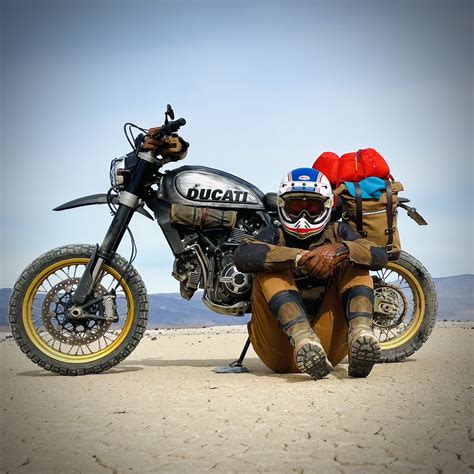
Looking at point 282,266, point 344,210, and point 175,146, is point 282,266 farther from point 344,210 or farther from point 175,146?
point 175,146

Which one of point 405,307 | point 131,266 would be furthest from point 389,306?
point 131,266

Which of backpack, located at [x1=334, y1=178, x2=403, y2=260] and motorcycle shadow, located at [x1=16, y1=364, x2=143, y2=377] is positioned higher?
backpack, located at [x1=334, y1=178, x2=403, y2=260]

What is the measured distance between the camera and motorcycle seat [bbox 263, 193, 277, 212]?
5.75 meters

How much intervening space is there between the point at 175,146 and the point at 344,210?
62.3 inches

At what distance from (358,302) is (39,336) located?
110 inches

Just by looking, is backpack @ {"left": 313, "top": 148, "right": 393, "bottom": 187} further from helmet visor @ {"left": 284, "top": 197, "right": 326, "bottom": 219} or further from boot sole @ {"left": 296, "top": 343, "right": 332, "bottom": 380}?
boot sole @ {"left": 296, "top": 343, "right": 332, "bottom": 380}

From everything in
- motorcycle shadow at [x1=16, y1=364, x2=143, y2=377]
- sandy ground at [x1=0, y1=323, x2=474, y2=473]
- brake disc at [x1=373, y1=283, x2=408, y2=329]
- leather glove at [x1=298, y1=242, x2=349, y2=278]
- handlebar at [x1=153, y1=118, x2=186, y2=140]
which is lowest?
motorcycle shadow at [x1=16, y1=364, x2=143, y2=377]

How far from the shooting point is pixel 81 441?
3309 millimetres

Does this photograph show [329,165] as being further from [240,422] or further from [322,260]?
[240,422]

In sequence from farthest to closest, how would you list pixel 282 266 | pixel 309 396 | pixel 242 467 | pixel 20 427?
pixel 282 266, pixel 309 396, pixel 20 427, pixel 242 467

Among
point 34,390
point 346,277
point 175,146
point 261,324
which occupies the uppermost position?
point 175,146

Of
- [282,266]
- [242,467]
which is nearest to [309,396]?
[282,266]

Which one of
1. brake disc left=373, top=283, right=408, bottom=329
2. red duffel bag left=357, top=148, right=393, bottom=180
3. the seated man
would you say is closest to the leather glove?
the seated man

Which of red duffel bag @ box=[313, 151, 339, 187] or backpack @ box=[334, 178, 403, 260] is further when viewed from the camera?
red duffel bag @ box=[313, 151, 339, 187]
